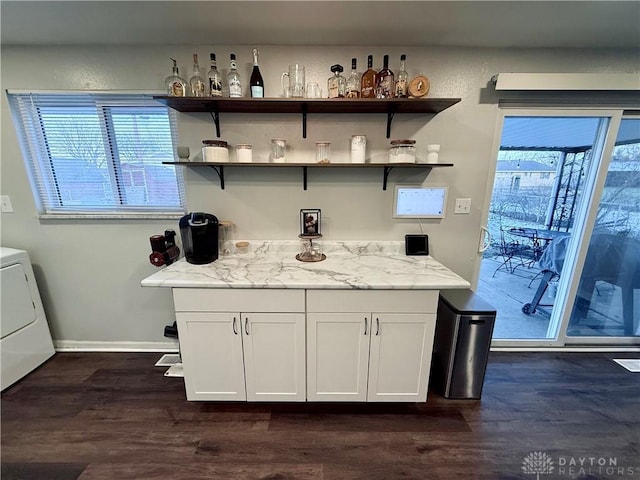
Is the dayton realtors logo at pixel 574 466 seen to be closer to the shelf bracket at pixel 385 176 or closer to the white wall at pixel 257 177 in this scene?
the white wall at pixel 257 177

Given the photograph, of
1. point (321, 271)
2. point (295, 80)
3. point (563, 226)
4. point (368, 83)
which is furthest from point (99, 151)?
point (563, 226)

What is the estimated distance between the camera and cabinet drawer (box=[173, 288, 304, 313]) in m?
1.40

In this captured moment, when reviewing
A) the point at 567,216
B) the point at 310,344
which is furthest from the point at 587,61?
the point at 310,344

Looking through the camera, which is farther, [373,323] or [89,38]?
[89,38]

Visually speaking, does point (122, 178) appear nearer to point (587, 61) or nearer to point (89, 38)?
point (89, 38)

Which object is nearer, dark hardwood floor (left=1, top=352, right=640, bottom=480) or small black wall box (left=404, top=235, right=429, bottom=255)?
dark hardwood floor (left=1, top=352, right=640, bottom=480)

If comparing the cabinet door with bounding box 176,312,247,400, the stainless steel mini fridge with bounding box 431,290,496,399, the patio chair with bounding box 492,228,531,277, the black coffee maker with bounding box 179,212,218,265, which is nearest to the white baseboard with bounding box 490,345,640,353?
the patio chair with bounding box 492,228,531,277

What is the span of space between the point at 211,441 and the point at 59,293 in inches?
69.6

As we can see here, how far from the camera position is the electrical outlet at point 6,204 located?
6.08 feet

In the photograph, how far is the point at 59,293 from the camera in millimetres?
2027

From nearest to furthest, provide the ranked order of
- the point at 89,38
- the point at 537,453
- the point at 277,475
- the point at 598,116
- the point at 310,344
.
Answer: the point at 277,475
the point at 537,453
the point at 310,344
the point at 89,38
the point at 598,116

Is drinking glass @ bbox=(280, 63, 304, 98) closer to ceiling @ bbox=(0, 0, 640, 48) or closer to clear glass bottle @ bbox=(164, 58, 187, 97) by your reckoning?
ceiling @ bbox=(0, 0, 640, 48)

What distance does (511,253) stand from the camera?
7.27 ft

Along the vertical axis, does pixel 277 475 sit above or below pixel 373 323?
below
